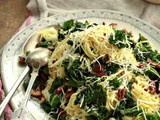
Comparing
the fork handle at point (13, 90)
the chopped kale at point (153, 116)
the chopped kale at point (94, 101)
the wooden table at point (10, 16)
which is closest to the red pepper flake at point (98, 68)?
the chopped kale at point (94, 101)

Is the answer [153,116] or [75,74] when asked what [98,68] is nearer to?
[75,74]

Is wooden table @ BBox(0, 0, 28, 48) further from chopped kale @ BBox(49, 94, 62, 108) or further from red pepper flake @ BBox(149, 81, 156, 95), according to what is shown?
red pepper flake @ BBox(149, 81, 156, 95)

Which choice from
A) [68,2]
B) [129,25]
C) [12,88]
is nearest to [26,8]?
[68,2]

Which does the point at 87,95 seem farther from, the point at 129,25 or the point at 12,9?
the point at 12,9

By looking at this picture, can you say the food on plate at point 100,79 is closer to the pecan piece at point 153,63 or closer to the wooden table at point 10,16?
the pecan piece at point 153,63

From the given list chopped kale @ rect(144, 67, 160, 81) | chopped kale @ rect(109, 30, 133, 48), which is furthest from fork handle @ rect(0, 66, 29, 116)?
chopped kale @ rect(144, 67, 160, 81)

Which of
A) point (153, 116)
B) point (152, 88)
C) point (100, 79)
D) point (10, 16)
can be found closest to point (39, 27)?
point (10, 16)
